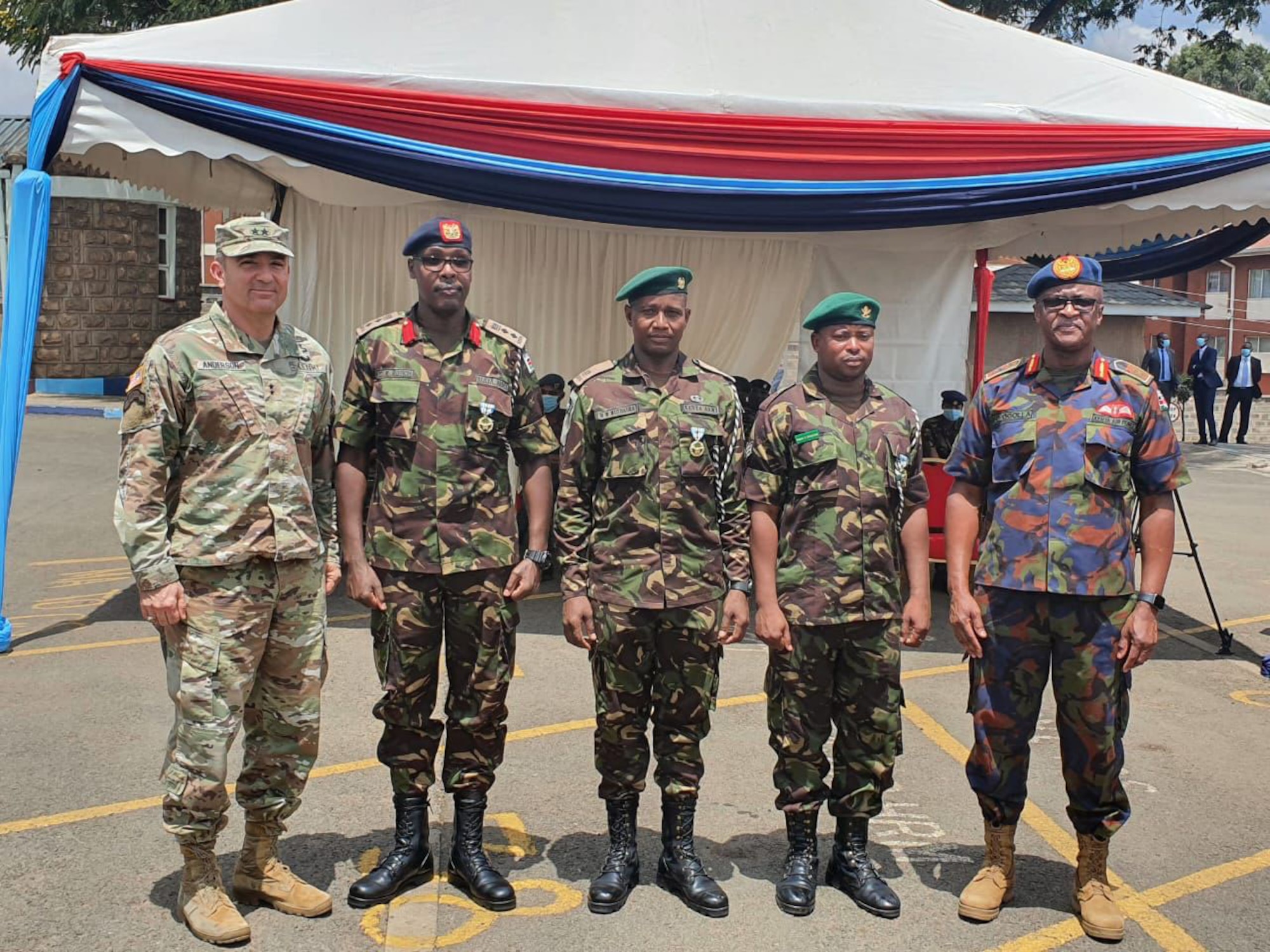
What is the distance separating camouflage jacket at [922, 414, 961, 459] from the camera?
7.27m

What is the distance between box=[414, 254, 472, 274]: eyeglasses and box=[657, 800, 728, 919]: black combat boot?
5.72 feet

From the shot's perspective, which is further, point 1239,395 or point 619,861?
point 1239,395

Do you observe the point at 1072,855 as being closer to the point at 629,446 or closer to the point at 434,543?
the point at 629,446

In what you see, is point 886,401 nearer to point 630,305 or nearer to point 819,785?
point 630,305

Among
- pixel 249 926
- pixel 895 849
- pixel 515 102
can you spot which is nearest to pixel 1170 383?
pixel 515 102

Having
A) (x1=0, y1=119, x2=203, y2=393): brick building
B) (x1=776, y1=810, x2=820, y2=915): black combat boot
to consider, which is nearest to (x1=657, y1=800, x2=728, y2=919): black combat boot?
(x1=776, y1=810, x2=820, y2=915): black combat boot

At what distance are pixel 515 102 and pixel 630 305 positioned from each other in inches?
126

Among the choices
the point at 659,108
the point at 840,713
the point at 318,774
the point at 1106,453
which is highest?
the point at 659,108

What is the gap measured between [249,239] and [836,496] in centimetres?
185

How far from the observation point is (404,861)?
327 cm

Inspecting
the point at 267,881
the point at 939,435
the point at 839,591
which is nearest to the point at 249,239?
the point at 267,881

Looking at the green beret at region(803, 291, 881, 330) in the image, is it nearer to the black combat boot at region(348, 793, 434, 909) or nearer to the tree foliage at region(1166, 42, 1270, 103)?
the black combat boot at region(348, 793, 434, 909)

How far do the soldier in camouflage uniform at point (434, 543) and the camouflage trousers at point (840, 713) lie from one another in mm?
841

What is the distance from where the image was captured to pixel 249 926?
3.00 m
